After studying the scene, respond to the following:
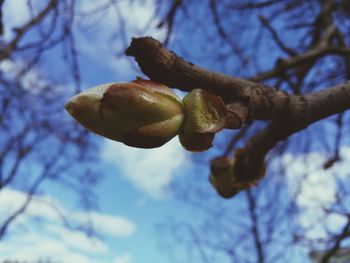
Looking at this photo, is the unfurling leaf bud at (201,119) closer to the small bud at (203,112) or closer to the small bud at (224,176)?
the small bud at (203,112)

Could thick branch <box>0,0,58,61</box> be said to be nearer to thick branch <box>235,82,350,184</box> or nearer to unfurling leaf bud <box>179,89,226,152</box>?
thick branch <box>235,82,350,184</box>

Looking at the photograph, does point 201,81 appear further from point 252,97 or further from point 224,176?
point 224,176

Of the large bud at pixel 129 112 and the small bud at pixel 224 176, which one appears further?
the small bud at pixel 224 176

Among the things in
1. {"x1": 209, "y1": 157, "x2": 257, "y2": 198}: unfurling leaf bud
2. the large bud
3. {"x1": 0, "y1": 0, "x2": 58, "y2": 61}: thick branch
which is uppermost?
{"x1": 0, "y1": 0, "x2": 58, "y2": 61}: thick branch

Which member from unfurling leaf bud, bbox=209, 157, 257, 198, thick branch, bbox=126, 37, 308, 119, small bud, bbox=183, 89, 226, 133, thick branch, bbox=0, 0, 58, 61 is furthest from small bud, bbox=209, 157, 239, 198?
thick branch, bbox=0, 0, 58, 61

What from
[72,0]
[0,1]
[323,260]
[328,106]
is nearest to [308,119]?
[328,106]

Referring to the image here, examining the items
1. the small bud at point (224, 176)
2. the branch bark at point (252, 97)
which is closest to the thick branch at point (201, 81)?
the branch bark at point (252, 97)

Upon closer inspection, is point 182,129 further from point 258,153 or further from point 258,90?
point 258,153

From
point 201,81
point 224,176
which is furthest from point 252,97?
point 224,176
